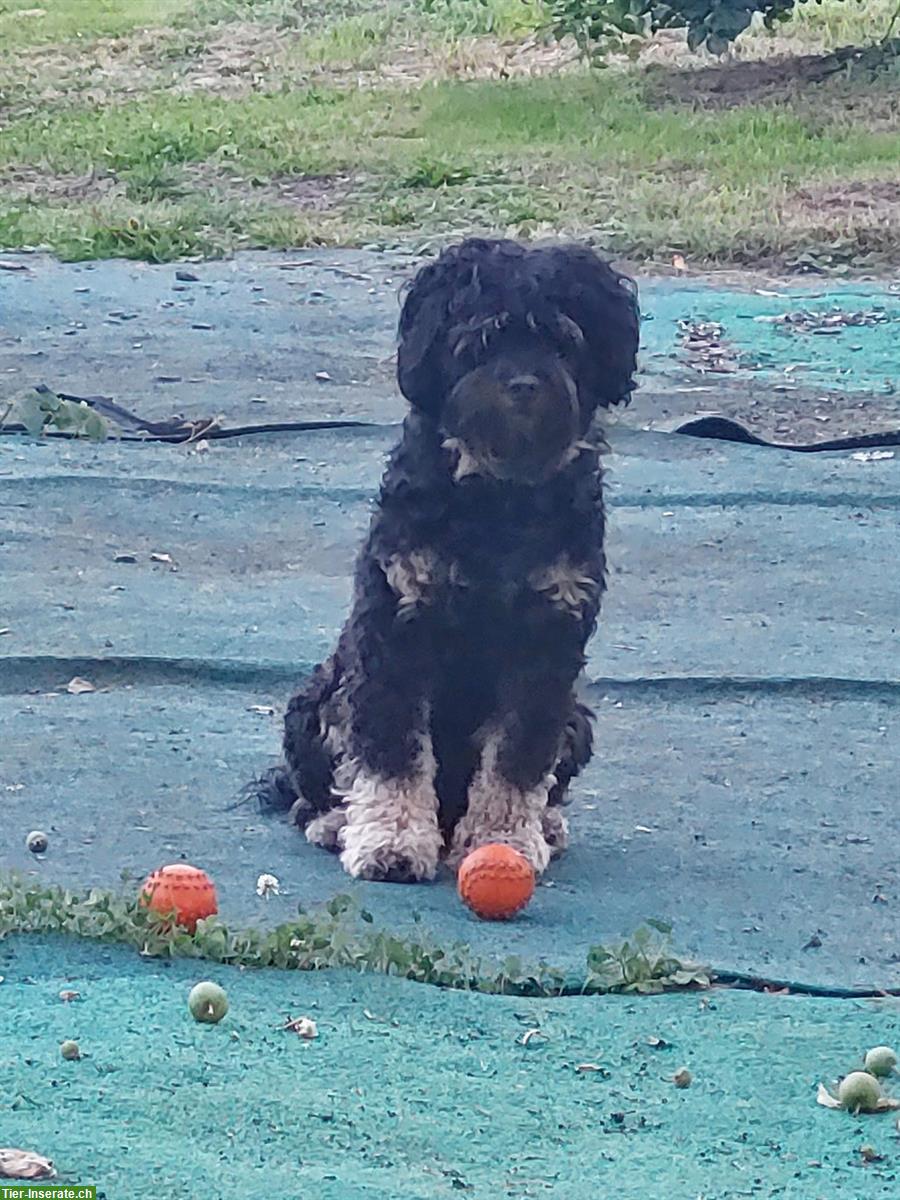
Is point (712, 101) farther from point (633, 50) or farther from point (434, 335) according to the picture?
point (434, 335)

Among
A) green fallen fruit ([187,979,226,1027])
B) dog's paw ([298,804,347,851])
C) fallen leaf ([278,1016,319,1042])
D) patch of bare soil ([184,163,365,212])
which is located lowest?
patch of bare soil ([184,163,365,212])

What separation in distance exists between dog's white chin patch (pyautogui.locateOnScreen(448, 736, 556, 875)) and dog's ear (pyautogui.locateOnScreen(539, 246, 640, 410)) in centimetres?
82

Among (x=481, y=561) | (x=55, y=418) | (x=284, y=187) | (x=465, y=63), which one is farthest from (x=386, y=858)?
(x=465, y=63)


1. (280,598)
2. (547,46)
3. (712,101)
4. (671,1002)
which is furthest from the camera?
(547,46)

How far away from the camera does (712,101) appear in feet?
59.5

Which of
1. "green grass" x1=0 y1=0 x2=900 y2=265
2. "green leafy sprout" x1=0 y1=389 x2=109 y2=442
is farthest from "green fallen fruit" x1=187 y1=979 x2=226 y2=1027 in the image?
"green grass" x1=0 y1=0 x2=900 y2=265

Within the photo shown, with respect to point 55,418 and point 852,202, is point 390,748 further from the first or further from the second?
point 852,202

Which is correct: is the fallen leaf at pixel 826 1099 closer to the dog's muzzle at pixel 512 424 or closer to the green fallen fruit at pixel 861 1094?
the green fallen fruit at pixel 861 1094

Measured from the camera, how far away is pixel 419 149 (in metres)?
16.7

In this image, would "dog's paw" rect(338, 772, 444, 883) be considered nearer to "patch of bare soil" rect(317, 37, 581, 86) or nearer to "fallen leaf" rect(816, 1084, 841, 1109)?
"fallen leaf" rect(816, 1084, 841, 1109)

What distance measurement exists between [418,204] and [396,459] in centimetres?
1014

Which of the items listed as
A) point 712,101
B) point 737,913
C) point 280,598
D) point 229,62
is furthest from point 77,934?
point 229,62

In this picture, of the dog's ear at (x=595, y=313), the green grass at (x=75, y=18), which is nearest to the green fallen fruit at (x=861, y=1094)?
the dog's ear at (x=595, y=313)

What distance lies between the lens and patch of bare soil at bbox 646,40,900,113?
1816cm
